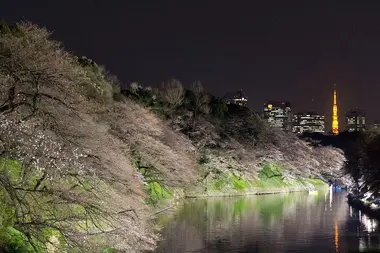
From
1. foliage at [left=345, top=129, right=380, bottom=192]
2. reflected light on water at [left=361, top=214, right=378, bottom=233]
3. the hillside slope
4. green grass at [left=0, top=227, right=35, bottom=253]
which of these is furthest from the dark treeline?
green grass at [left=0, top=227, right=35, bottom=253]

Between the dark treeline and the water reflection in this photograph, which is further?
the dark treeline

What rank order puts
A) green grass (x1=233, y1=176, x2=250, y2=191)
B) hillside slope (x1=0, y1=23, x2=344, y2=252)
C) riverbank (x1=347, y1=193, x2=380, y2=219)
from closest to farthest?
hillside slope (x1=0, y1=23, x2=344, y2=252) < riverbank (x1=347, y1=193, x2=380, y2=219) < green grass (x1=233, y1=176, x2=250, y2=191)

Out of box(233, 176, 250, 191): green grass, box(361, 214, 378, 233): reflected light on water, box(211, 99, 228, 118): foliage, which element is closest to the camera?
box(361, 214, 378, 233): reflected light on water

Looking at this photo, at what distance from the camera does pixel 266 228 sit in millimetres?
35688

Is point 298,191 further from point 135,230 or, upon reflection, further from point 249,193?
point 135,230

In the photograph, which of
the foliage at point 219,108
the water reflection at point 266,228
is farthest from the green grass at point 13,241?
the foliage at point 219,108

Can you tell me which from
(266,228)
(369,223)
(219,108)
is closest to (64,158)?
(266,228)

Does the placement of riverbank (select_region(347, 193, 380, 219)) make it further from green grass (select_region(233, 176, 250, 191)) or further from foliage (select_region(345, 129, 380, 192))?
green grass (select_region(233, 176, 250, 191))

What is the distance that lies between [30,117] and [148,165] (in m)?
20.6

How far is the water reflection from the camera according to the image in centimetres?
2845

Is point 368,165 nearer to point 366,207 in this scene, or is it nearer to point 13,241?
point 366,207

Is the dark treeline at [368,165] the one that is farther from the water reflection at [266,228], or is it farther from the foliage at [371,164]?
the water reflection at [266,228]

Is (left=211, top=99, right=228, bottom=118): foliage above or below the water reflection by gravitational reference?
above

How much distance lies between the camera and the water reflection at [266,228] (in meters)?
28.5
